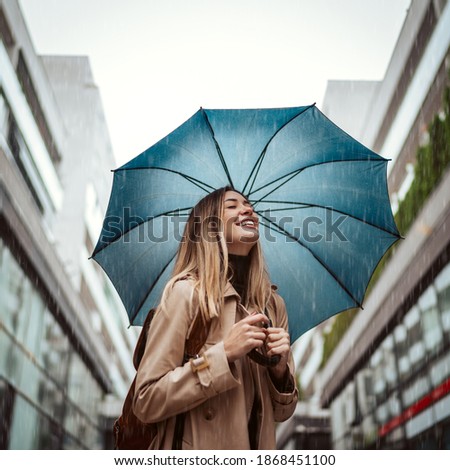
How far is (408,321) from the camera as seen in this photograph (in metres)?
14.5

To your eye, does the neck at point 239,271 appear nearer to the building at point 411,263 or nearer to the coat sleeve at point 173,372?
the coat sleeve at point 173,372

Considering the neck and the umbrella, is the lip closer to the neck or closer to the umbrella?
the neck

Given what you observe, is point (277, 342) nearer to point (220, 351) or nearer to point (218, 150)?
point (220, 351)

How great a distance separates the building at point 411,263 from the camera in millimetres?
11820

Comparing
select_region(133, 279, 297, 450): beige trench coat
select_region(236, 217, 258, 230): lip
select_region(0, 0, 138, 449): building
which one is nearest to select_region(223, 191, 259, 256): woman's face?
select_region(236, 217, 258, 230): lip

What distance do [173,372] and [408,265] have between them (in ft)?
39.8

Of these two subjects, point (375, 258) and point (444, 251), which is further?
point (444, 251)

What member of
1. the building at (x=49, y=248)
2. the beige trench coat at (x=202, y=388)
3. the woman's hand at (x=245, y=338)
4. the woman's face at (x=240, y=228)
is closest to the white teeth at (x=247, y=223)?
the woman's face at (x=240, y=228)

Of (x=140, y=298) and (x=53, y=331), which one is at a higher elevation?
(x=53, y=331)

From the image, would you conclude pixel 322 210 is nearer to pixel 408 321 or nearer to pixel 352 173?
pixel 352 173

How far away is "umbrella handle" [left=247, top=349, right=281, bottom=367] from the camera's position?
220 centimetres

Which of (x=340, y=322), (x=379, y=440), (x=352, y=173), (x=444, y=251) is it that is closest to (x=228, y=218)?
(x=352, y=173)
